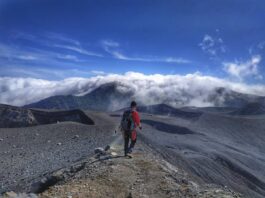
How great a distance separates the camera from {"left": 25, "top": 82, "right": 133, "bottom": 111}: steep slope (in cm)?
18338

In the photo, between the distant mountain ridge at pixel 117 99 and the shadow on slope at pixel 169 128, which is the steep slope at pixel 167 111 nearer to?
the shadow on slope at pixel 169 128

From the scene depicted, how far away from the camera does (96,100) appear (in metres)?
190

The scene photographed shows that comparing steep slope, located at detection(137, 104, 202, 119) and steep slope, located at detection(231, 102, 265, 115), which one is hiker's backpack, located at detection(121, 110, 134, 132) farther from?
steep slope, located at detection(231, 102, 265, 115)

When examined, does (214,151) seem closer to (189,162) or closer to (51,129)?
(189,162)

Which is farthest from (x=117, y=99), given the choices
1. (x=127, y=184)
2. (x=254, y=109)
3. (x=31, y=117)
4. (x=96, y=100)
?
(x=127, y=184)

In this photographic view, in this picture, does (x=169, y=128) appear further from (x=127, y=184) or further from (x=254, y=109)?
(x=127, y=184)

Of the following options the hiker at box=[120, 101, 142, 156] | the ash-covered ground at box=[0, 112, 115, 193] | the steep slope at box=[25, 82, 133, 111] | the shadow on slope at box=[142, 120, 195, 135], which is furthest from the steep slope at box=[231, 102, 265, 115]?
the steep slope at box=[25, 82, 133, 111]

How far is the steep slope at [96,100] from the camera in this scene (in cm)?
18338

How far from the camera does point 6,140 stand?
35.7 m

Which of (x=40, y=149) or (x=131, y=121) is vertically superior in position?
(x=131, y=121)

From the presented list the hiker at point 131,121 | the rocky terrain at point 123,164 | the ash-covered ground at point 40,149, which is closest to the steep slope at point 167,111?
the rocky terrain at point 123,164

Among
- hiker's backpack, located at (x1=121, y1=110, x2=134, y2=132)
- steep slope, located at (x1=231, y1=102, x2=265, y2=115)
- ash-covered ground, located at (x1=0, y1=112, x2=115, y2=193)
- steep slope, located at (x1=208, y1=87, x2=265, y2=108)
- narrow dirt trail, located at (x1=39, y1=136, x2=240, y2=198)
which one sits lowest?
ash-covered ground, located at (x1=0, y1=112, x2=115, y2=193)

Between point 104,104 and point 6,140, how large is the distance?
148 metres

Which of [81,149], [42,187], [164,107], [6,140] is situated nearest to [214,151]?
[81,149]
